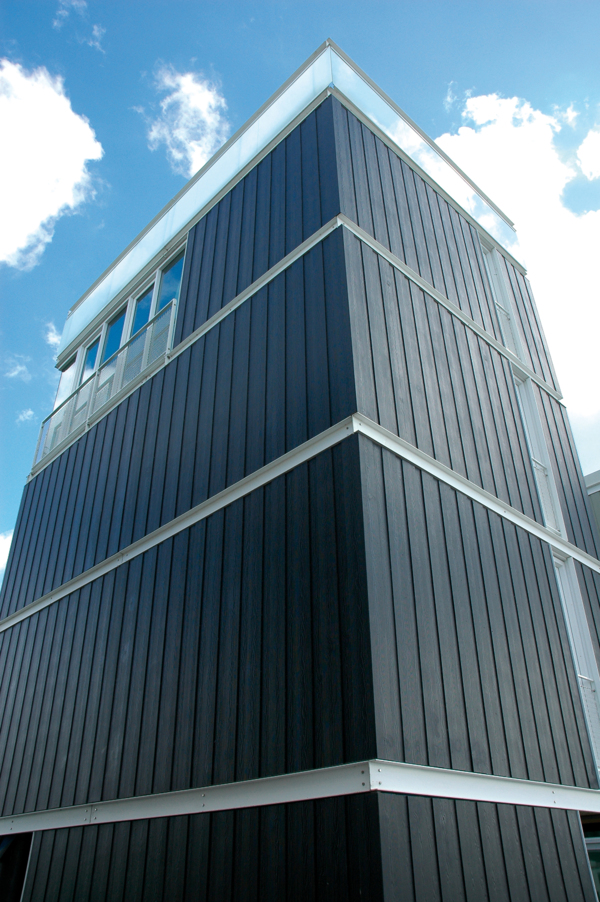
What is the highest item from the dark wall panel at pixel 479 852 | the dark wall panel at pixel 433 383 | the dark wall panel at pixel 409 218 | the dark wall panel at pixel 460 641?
the dark wall panel at pixel 409 218

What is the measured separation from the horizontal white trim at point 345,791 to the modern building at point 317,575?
0.02m

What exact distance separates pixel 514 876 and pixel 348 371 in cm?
425

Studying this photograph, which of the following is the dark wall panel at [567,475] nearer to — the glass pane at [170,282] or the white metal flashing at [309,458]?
the white metal flashing at [309,458]

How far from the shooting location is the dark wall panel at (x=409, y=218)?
24.9 feet

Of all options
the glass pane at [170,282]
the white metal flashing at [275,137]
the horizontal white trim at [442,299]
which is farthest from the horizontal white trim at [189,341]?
the white metal flashing at [275,137]

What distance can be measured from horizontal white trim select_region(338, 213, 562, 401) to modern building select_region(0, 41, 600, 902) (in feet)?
0.18

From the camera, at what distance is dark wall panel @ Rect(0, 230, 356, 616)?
20.2 ft

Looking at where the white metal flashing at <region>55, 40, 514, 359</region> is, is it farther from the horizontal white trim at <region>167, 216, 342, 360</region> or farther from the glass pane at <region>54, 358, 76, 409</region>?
the horizontal white trim at <region>167, 216, 342, 360</region>

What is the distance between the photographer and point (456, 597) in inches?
220

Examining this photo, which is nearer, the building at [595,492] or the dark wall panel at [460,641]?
the dark wall panel at [460,641]

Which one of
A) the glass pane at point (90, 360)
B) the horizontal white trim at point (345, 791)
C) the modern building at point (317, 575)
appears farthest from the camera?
the glass pane at point (90, 360)

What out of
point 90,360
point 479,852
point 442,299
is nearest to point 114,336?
point 90,360

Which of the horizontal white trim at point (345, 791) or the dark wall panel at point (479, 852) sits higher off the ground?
the horizontal white trim at point (345, 791)

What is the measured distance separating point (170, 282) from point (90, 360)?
2.90 m
